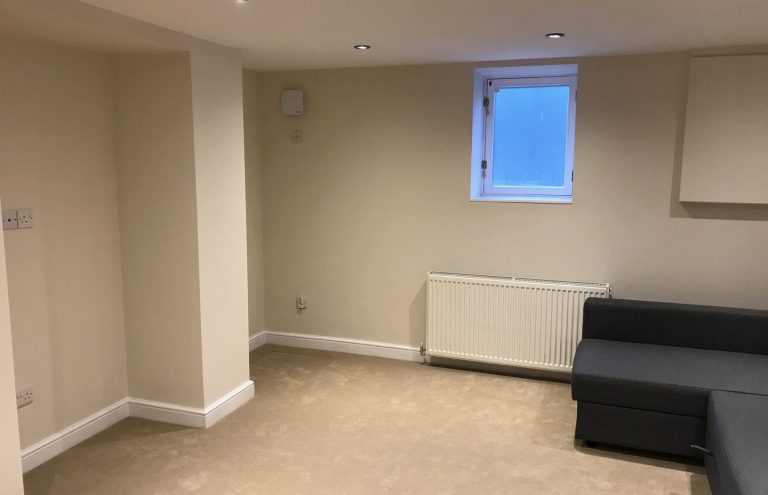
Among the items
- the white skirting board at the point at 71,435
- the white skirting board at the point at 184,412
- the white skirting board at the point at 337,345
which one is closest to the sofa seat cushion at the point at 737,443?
the white skirting board at the point at 337,345

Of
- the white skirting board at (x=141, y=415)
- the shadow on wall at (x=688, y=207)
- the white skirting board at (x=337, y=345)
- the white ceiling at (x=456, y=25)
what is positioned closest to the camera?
the white ceiling at (x=456, y=25)

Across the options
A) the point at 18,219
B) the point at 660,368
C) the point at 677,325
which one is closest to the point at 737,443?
the point at 660,368

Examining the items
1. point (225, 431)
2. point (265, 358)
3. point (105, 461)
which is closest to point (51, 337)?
point (105, 461)

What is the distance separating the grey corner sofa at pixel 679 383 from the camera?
262cm

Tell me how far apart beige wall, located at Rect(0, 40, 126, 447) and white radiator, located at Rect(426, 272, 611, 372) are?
2.10 metres

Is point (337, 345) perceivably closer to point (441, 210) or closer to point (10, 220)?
point (441, 210)

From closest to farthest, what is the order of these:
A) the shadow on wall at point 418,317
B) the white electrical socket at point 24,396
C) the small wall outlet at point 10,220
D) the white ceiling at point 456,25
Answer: the white ceiling at point 456,25, the small wall outlet at point 10,220, the white electrical socket at point 24,396, the shadow on wall at point 418,317

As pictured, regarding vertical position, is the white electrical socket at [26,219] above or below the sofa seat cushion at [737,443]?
above

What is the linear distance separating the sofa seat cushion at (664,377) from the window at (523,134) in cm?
120

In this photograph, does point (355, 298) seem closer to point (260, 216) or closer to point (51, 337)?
point (260, 216)

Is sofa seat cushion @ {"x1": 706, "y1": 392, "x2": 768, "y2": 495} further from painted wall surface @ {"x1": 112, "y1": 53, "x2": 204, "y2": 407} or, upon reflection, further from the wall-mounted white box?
the wall-mounted white box

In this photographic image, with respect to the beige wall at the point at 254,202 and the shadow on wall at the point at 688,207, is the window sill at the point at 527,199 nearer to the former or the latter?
the shadow on wall at the point at 688,207

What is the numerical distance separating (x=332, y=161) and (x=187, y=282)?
1.63 meters

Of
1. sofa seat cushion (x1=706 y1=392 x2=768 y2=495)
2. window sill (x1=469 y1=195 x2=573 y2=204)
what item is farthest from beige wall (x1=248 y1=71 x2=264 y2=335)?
sofa seat cushion (x1=706 y1=392 x2=768 y2=495)
